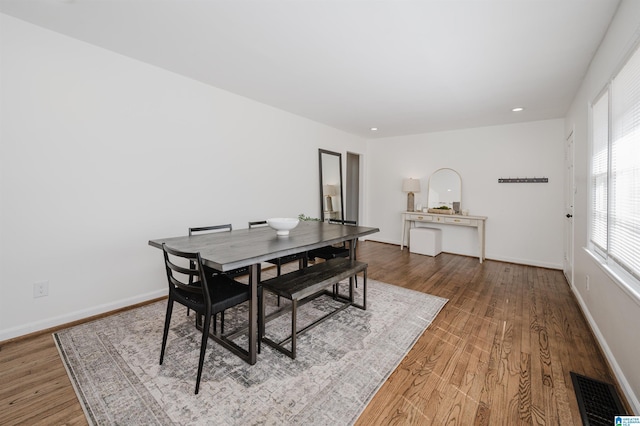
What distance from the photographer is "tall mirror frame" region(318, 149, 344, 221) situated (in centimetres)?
520

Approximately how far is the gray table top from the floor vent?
1836 millimetres

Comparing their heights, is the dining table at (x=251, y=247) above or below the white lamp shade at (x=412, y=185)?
below

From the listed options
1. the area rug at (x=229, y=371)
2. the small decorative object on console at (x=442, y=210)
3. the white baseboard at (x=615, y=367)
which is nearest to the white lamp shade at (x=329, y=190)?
the small decorative object on console at (x=442, y=210)

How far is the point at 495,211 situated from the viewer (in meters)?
4.96

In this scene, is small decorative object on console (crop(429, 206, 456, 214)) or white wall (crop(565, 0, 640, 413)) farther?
small decorative object on console (crop(429, 206, 456, 214))

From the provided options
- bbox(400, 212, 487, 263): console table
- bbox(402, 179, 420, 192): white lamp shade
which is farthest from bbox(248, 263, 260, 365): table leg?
bbox(402, 179, 420, 192): white lamp shade

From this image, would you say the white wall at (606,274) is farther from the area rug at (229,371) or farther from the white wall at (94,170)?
the white wall at (94,170)

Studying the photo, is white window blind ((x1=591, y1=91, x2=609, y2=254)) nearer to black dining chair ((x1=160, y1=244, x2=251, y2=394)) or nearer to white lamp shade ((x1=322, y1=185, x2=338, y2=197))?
black dining chair ((x1=160, y1=244, x2=251, y2=394))

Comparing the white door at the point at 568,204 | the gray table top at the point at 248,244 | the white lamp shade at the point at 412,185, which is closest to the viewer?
the gray table top at the point at 248,244

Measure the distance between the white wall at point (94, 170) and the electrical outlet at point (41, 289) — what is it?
3cm

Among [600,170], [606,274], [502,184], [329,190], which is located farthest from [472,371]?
[502,184]

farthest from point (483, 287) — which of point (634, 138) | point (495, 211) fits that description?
point (634, 138)

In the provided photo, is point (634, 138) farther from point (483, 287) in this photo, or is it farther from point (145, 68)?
point (145, 68)

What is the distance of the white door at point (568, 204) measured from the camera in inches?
139
